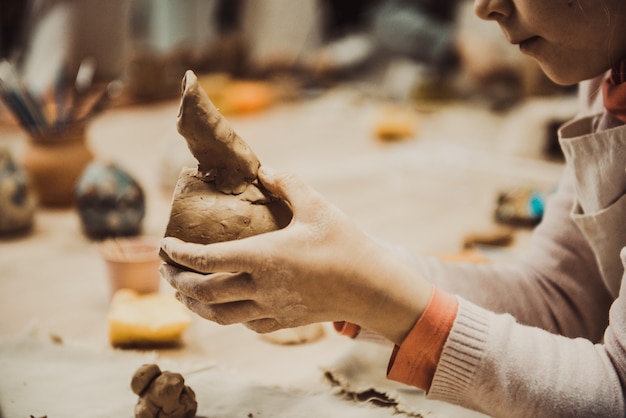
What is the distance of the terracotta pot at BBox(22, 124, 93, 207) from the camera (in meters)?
2.45

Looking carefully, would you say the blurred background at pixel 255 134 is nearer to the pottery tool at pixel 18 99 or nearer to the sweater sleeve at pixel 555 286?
the pottery tool at pixel 18 99

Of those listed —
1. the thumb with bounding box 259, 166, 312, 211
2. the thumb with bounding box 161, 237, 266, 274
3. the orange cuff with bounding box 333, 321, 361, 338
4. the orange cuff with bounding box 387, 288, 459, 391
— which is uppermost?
the thumb with bounding box 259, 166, 312, 211

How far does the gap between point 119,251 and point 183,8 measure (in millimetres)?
3201

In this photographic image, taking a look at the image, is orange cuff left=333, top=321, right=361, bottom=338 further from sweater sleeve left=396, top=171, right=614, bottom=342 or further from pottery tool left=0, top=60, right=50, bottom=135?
pottery tool left=0, top=60, right=50, bottom=135

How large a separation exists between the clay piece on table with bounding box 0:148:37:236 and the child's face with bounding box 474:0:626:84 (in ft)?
5.29

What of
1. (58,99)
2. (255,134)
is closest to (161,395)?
(58,99)

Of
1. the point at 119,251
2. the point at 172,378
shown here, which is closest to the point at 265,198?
the point at 172,378

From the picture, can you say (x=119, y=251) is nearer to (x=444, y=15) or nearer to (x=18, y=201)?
(x=18, y=201)

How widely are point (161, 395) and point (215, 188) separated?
34 centimetres

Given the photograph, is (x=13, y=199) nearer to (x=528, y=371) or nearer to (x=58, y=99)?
(x=58, y=99)

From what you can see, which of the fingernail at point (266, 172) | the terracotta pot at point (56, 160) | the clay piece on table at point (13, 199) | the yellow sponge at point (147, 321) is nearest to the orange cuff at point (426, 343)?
the fingernail at point (266, 172)

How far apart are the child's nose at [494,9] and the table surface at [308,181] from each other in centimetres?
75

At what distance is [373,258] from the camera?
0.95 m

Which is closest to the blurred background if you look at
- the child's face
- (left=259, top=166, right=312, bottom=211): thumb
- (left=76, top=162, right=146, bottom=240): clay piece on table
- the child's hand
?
(left=76, top=162, right=146, bottom=240): clay piece on table
